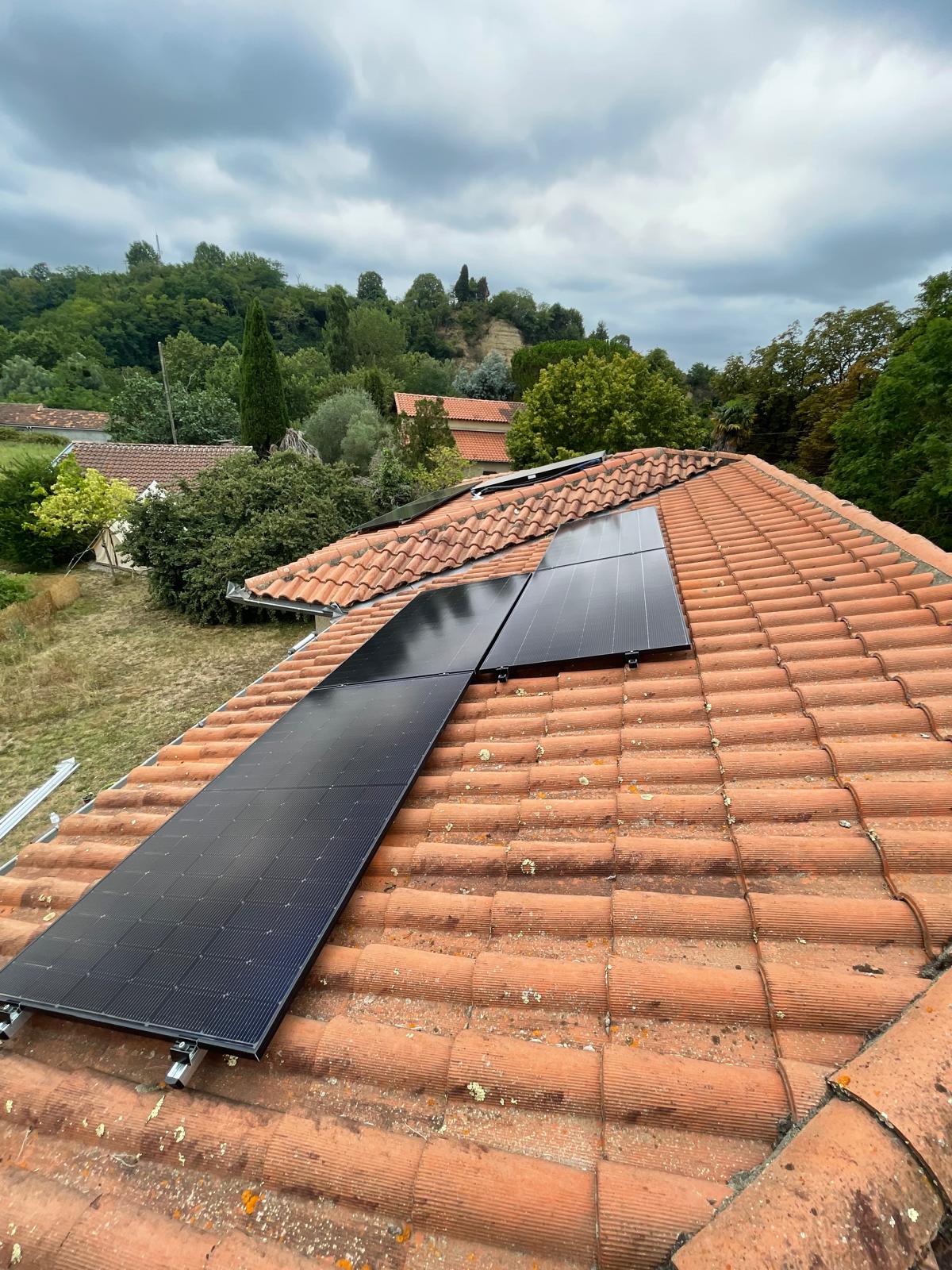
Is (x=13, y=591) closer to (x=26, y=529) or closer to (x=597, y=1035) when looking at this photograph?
(x=26, y=529)

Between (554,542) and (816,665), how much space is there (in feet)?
14.2

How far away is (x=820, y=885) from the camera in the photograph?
194 centimetres

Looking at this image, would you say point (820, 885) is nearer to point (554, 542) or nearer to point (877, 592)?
point (877, 592)

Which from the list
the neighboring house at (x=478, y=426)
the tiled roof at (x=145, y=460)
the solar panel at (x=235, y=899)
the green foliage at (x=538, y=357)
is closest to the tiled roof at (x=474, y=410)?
the neighboring house at (x=478, y=426)

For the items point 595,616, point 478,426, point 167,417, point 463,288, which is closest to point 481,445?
point 478,426

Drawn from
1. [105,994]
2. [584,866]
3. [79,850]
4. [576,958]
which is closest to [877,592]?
[584,866]

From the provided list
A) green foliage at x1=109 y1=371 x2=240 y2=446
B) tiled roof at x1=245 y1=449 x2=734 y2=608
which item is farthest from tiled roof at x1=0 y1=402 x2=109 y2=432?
tiled roof at x1=245 y1=449 x2=734 y2=608

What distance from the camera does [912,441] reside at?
18.3 m

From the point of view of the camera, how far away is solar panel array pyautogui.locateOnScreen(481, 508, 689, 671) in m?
3.87

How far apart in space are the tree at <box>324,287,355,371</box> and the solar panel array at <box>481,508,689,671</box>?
65.4 m

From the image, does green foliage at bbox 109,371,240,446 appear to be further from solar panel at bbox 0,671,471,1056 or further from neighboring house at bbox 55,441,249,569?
solar panel at bbox 0,671,471,1056

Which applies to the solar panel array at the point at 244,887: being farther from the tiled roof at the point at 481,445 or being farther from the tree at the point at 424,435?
the tiled roof at the point at 481,445

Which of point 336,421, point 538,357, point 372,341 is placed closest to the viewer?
point 336,421

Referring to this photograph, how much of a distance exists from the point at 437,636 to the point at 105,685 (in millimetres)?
12293
